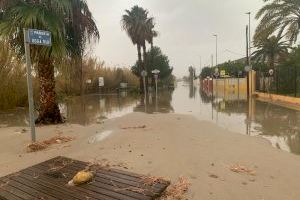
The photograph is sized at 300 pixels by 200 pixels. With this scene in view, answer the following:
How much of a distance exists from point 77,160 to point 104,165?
68cm

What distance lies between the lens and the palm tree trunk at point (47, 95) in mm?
11094

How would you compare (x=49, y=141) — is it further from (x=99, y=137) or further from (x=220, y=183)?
(x=220, y=183)

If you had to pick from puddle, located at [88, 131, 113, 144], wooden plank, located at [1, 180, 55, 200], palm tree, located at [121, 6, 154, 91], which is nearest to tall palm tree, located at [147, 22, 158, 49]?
palm tree, located at [121, 6, 154, 91]

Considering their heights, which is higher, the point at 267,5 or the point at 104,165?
the point at 267,5

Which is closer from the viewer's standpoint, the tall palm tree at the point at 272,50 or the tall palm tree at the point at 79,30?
the tall palm tree at the point at 79,30

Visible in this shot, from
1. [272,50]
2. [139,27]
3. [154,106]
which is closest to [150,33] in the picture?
[139,27]

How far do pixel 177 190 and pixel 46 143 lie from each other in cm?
422

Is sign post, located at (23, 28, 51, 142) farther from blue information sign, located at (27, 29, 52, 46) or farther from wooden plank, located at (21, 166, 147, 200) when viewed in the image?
wooden plank, located at (21, 166, 147, 200)

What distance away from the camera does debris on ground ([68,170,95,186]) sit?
4457 mm

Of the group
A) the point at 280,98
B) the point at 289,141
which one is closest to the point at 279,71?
the point at 280,98

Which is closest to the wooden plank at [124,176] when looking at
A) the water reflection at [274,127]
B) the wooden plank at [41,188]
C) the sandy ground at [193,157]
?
the sandy ground at [193,157]

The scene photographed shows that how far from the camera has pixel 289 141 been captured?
27.9 feet

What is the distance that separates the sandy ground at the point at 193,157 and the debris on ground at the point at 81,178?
0.83m

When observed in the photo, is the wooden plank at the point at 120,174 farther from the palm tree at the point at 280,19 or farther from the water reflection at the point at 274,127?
the palm tree at the point at 280,19
